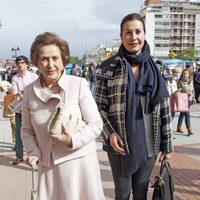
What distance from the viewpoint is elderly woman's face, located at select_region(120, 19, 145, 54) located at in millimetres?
2381

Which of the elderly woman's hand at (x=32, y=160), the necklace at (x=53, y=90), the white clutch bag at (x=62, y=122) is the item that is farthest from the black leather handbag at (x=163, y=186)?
the necklace at (x=53, y=90)

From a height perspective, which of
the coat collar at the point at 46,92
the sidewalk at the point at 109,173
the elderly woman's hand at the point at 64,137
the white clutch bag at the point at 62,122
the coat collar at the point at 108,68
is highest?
the coat collar at the point at 108,68

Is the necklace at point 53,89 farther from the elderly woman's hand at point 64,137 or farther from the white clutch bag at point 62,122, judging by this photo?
the elderly woman's hand at point 64,137

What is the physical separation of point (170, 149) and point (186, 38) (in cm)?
13454

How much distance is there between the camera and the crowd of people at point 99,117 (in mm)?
2121

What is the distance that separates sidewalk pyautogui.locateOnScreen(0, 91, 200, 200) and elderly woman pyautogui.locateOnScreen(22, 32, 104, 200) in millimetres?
1912

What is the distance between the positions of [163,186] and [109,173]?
2554 millimetres

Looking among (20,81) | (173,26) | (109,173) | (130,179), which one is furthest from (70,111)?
(173,26)

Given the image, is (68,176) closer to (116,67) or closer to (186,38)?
(116,67)

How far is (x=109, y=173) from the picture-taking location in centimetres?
492

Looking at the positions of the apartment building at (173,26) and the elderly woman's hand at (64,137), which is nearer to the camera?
the elderly woman's hand at (64,137)

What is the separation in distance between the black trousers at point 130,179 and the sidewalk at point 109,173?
1.39m

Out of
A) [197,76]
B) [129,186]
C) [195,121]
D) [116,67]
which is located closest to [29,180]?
[129,186]

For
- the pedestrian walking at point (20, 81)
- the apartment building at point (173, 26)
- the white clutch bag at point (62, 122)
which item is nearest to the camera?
the white clutch bag at point (62, 122)
